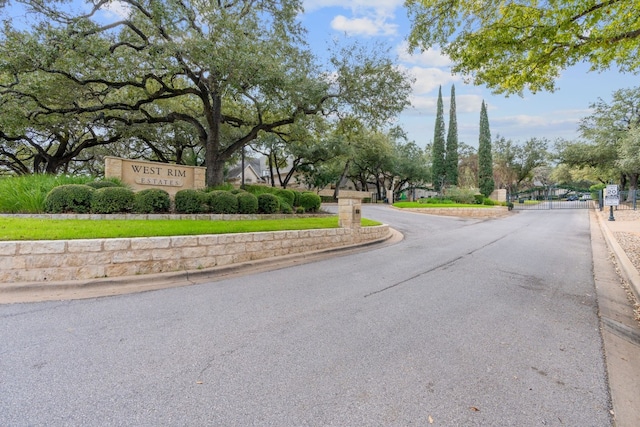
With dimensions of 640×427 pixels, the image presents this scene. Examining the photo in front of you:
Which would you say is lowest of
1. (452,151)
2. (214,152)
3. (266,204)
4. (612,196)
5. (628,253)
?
(628,253)

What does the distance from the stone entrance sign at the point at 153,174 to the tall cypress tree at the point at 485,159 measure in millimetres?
26517

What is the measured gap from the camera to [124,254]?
17.5ft

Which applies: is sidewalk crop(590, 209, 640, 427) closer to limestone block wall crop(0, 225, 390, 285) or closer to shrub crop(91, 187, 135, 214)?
limestone block wall crop(0, 225, 390, 285)

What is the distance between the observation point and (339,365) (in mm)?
2777

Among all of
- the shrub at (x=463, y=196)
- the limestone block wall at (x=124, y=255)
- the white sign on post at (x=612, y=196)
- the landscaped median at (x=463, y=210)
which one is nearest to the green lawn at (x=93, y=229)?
the limestone block wall at (x=124, y=255)

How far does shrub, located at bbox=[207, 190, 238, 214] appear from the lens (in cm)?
1034

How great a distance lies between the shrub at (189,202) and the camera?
32.4ft

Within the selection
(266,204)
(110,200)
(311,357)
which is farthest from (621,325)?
(110,200)

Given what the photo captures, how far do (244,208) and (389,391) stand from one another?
9.05m

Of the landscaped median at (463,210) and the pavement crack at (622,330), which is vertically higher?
the landscaped median at (463,210)

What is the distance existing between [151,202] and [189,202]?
3.60 ft

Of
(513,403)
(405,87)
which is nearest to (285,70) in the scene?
(405,87)

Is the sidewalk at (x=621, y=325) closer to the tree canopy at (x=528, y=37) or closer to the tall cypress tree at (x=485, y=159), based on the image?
the tree canopy at (x=528, y=37)

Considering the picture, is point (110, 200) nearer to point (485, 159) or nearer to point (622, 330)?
point (622, 330)
